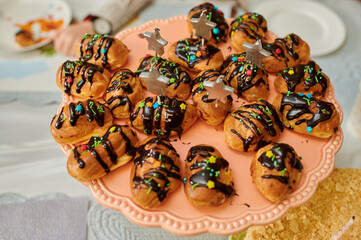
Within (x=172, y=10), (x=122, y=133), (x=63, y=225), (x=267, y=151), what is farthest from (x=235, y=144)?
(x=172, y=10)

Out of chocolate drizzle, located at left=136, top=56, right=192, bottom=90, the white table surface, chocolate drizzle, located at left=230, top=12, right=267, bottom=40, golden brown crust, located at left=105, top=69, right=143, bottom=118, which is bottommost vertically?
the white table surface

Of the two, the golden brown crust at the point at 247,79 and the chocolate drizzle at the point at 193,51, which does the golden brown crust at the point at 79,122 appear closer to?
the chocolate drizzle at the point at 193,51

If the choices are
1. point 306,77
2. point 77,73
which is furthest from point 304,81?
point 77,73

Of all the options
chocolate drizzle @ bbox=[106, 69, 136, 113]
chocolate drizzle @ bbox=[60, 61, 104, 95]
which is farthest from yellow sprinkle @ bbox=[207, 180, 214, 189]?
chocolate drizzle @ bbox=[60, 61, 104, 95]

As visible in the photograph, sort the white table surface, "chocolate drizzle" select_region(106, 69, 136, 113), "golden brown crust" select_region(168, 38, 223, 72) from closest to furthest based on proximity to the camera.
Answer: "chocolate drizzle" select_region(106, 69, 136, 113) < "golden brown crust" select_region(168, 38, 223, 72) < the white table surface

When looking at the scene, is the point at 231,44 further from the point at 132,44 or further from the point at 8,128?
the point at 8,128

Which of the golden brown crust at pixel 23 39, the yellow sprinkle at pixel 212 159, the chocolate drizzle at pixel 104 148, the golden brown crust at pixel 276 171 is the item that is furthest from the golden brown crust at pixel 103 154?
the golden brown crust at pixel 23 39

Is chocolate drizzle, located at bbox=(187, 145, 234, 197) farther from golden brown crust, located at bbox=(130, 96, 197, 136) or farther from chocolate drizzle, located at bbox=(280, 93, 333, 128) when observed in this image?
chocolate drizzle, located at bbox=(280, 93, 333, 128)
